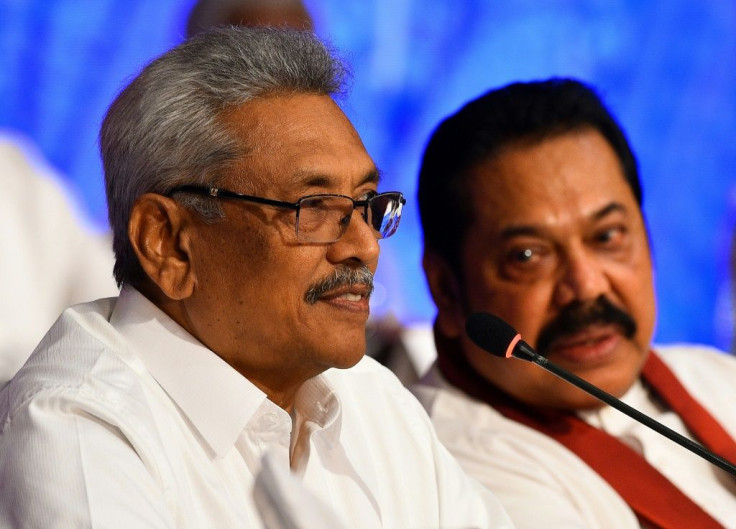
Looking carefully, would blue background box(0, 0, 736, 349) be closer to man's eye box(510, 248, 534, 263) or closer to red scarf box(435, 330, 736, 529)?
red scarf box(435, 330, 736, 529)

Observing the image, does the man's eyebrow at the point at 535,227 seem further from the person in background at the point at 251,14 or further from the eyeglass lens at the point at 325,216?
the person in background at the point at 251,14

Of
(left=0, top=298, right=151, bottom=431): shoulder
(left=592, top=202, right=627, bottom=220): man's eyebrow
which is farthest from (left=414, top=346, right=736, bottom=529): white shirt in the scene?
(left=0, top=298, right=151, bottom=431): shoulder

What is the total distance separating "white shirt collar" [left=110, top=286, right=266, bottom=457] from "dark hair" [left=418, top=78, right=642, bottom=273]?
2.94ft

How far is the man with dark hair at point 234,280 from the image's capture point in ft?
5.63

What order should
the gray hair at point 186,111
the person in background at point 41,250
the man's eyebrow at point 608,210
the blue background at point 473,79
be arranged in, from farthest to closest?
the blue background at point 473,79, the person in background at point 41,250, the man's eyebrow at point 608,210, the gray hair at point 186,111

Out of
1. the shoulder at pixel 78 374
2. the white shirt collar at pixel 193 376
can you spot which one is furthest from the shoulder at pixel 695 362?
the shoulder at pixel 78 374

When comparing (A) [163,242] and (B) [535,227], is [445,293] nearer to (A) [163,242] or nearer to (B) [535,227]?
(B) [535,227]

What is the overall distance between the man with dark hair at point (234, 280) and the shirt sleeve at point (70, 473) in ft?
0.17

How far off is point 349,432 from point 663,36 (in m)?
3.11

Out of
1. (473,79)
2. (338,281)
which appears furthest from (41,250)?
(473,79)

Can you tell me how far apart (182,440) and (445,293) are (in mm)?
1043

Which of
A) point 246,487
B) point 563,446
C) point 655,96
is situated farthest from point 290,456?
point 655,96

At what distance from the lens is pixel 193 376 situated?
1.77 metres

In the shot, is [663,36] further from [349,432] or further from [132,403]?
[132,403]
